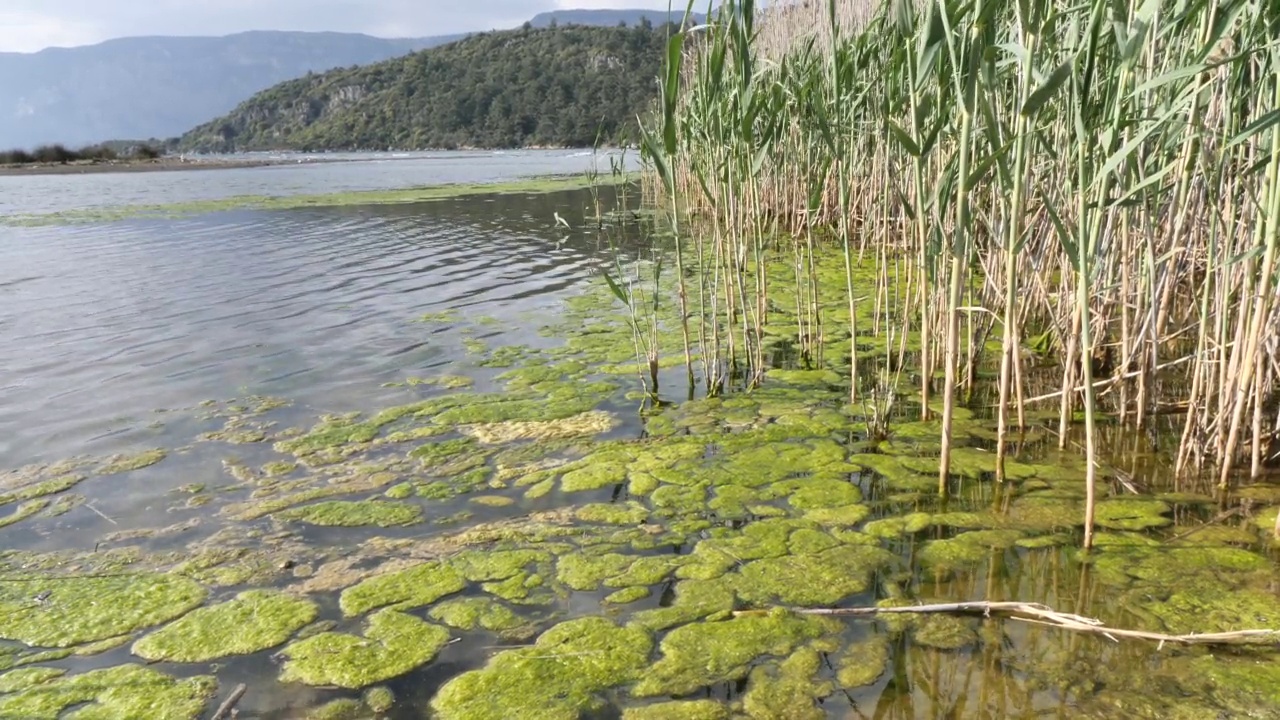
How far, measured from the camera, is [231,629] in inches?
103

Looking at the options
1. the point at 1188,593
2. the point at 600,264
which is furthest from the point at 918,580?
the point at 600,264

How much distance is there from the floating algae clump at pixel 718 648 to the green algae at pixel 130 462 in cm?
302

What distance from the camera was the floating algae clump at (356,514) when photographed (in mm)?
3404

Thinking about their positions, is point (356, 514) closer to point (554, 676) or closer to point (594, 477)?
point (594, 477)

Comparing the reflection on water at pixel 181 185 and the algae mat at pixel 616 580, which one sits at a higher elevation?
the reflection on water at pixel 181 185

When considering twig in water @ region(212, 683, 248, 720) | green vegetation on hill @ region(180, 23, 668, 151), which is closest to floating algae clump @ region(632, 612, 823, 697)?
twig in water @ region(212, 683, 248, 720)

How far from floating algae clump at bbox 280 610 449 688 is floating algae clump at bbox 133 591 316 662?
14 cm

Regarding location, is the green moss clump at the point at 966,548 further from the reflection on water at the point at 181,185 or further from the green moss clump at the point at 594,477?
the reflection on water at the point at 181,185

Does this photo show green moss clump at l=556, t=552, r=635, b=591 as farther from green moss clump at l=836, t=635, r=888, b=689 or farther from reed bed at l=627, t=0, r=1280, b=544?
reed bed at l=627, t=0, r=1280, b=544

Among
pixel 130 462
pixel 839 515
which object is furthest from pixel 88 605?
pixel 839 515

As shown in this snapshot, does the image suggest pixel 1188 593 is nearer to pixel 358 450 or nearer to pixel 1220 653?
pixel 1220 653

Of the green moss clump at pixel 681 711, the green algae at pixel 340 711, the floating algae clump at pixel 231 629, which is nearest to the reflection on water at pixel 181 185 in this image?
the floating algae clump at pixel 231 629

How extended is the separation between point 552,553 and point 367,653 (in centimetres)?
81

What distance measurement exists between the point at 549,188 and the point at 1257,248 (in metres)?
21.2
